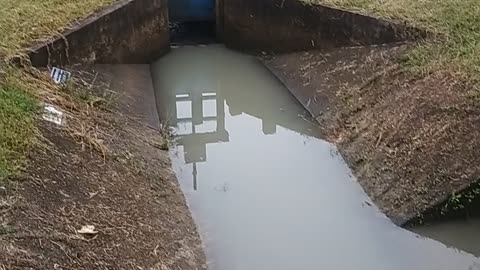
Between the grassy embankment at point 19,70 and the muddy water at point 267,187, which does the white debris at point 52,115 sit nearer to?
the grassy embankment at point 19,70

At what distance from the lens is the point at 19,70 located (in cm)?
547

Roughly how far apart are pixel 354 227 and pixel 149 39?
398 centimetres

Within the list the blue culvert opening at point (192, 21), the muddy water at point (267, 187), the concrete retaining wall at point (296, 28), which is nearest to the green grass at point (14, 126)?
the muddy water at point (267, 187)

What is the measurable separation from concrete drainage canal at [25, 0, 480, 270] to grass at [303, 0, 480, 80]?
17cm

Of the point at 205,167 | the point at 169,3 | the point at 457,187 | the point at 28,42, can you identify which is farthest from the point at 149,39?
the point at 457,187

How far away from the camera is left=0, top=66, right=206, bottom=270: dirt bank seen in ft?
11.4

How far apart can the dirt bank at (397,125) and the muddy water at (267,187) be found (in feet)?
0.51

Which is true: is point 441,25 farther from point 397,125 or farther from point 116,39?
point 116,39

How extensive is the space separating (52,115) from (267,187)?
5.47 ft

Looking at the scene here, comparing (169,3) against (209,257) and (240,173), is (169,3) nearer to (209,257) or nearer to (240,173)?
(240,173)

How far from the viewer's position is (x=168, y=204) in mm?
4531

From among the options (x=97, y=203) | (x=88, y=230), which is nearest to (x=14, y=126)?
(x=97, y=203)

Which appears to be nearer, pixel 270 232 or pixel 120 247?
pixel 120 247

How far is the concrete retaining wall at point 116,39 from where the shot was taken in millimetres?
6180
